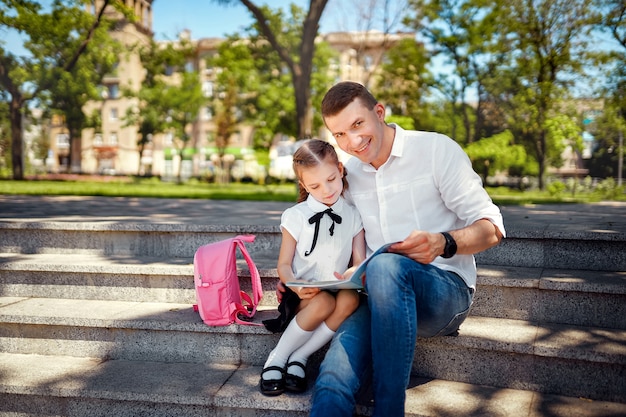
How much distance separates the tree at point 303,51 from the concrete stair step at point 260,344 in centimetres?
887

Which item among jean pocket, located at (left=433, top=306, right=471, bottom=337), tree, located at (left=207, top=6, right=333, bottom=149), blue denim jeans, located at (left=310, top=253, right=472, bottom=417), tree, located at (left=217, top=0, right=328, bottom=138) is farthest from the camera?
tree, located at (left=207, top=6, right=333, bottom=149)

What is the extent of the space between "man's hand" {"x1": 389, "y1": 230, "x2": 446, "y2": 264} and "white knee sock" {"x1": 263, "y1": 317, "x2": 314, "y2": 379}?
2.28ft

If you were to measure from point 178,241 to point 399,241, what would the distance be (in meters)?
2.20

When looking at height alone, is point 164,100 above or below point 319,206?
above

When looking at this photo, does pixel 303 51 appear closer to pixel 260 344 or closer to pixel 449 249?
pixel 260 344

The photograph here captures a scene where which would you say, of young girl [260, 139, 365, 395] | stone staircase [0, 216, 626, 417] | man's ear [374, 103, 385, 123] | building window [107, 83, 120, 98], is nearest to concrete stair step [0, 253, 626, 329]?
stone staircase [0, 216, 626, 417]

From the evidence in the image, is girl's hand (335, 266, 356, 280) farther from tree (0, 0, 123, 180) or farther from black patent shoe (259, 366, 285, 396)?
tree (0, 0, 123, 180)

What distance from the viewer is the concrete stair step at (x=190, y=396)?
224 cm

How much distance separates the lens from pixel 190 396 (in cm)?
242

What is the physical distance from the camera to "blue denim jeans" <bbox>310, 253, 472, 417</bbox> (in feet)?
6.77

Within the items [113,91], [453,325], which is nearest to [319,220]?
[453,325]

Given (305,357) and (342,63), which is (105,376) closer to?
(305,357)

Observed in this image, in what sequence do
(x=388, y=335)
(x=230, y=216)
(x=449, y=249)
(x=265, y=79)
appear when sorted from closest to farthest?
(x=388, y=335), (x=449, y=249), (x=230, y=216), (x=265, y=79)

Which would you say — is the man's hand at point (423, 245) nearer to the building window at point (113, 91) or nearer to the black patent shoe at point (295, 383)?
the black patent shoe at point (295, 383)
